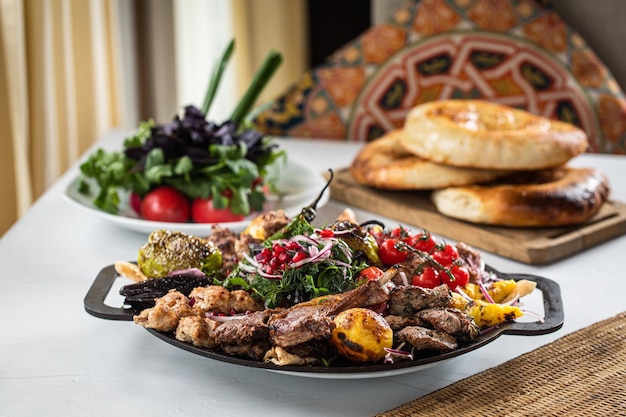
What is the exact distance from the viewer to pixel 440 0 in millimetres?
3664

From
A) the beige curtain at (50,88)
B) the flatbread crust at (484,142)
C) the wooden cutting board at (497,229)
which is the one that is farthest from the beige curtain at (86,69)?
the flatbread crust at (484,142)

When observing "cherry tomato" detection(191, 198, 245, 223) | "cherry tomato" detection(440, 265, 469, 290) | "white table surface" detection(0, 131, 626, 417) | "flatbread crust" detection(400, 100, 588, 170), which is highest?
"flatbread crust" detection(400, 100, 588, 170)

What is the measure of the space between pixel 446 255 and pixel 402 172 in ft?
2.68

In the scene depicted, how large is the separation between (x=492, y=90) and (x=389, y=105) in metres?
0.43

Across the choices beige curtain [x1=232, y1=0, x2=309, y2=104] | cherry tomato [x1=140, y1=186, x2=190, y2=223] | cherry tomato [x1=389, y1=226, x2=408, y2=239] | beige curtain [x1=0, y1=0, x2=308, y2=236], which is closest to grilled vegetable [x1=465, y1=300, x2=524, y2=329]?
cherry tomato [x1=389, y1=226, x2=408, y2=239]

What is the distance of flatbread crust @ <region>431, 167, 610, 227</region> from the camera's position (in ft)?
7.39

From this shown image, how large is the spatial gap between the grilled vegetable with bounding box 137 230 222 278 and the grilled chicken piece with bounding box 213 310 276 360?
312mm

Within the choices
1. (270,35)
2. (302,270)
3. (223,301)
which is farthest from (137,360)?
(270,35)

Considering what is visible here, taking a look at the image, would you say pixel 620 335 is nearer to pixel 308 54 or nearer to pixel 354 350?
pixel 354 350

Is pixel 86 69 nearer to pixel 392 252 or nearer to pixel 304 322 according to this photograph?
pixel 392 252

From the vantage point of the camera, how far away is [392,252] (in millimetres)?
1619

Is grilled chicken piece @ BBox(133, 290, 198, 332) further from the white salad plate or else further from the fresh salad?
the fresh salad

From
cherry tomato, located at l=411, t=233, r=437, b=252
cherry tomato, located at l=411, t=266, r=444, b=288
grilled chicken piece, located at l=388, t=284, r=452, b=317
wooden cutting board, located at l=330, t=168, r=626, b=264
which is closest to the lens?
grilled chicken piece, located at l=388, t=284, r=452, b=317

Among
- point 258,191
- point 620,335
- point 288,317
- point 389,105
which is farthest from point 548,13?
point 288,317
